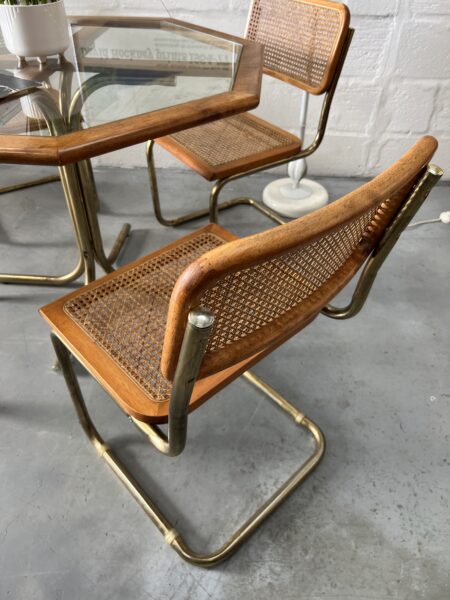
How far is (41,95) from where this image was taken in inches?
38.7

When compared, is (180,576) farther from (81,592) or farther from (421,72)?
(421,72)

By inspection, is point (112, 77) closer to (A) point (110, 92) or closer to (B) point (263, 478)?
(A) point (110, 92)

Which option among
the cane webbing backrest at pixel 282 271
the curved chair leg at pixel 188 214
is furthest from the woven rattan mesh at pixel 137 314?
the curved chair leg at pixel 188 214

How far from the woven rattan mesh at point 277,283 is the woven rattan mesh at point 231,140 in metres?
0.83

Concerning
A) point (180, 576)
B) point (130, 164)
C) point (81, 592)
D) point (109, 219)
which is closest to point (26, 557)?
point (81, 592)

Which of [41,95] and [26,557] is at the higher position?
[41,95]

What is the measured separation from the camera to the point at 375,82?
1980 mm

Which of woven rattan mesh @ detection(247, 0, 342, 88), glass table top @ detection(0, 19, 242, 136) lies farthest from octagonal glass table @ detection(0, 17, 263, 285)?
woven rattan mesh @ detection(247, 0, 342, 88)

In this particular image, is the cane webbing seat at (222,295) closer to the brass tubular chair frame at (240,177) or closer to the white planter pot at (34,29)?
the brass tubular chair frame at (240,177)

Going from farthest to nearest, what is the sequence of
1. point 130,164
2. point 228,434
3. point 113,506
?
point 130,164 → point 228,434 → point 113,506

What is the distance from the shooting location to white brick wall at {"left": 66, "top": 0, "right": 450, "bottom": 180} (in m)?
1.84

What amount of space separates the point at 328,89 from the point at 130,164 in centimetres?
120

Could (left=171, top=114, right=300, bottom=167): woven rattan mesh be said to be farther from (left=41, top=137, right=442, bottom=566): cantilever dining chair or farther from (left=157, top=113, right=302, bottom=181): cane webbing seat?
(left=41, top=137, right=442, bottom=566): cantilever dining chair

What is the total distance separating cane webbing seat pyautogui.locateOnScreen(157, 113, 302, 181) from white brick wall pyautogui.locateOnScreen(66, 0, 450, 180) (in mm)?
522
